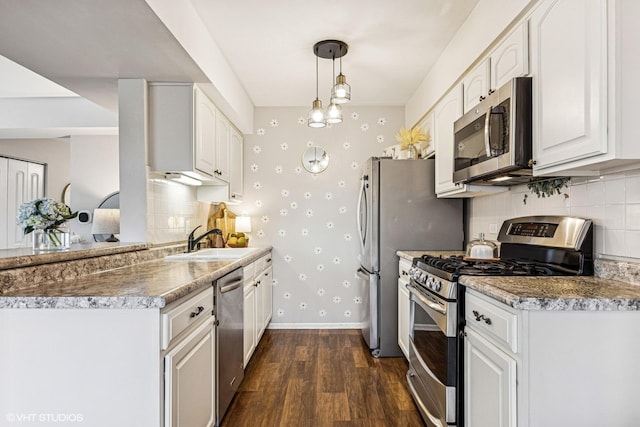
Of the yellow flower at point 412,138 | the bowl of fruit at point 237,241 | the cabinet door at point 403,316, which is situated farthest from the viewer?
the bowl of fruit at point 237,241

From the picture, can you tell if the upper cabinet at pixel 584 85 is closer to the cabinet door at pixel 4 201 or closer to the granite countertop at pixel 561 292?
the granite countertop at pixel 561 292

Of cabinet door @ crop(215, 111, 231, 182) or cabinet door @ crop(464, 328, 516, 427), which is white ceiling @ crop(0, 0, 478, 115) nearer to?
cabinet door @ crop(215, 111, 231, 182)

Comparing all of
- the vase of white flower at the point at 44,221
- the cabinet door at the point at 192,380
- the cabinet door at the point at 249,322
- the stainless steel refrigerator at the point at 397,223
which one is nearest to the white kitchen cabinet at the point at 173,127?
the vase of white flower at the point at 44,221

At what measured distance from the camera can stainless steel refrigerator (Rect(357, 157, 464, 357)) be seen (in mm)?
3328

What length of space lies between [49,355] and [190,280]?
566 mm

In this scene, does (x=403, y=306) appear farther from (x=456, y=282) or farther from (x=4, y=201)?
(x=4, y=201)

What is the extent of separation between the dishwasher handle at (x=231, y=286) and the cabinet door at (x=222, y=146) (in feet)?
3.49

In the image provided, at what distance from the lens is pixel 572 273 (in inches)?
71.4

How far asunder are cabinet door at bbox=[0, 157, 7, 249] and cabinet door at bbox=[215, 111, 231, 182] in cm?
328

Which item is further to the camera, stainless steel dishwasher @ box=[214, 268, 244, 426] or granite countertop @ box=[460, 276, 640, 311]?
stainless steel dishwasher @ box=[214, 268, 244, 426]

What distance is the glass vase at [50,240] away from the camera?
6.66 feet

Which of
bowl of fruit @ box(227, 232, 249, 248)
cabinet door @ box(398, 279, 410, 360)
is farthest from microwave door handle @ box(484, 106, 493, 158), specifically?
bowl of fruit @ box(227, 232, 249, 248)

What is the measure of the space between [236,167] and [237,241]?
753mm

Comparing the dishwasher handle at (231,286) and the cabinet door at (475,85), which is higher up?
the cabinet door at (475,85)
